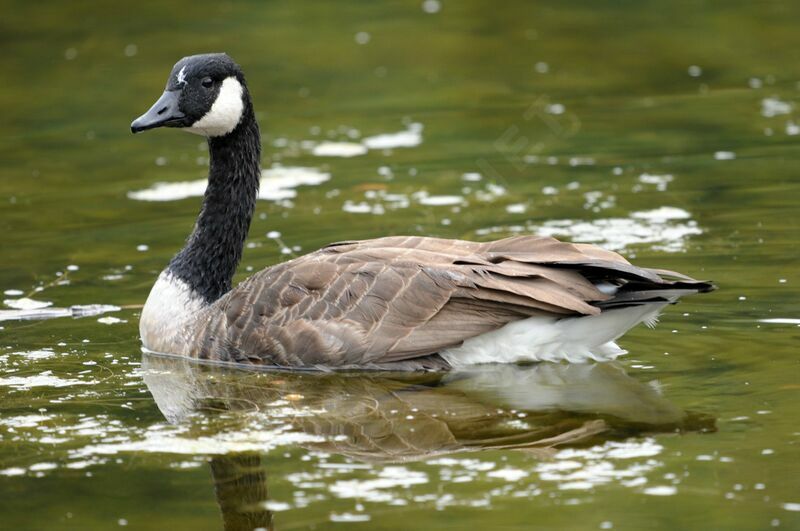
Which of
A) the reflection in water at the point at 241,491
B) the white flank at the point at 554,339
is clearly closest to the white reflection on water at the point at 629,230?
the white flank at the point at 554,339

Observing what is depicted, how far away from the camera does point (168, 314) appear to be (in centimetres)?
1029

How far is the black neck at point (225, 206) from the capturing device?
418 inches

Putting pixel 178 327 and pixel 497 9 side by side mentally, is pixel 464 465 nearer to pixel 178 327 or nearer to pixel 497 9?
pixel 178 327

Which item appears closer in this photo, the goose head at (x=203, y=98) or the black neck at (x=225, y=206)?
the goose head at (x=203, y=98)

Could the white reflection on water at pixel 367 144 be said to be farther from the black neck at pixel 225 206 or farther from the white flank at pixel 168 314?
the white flank at pixel 168 314

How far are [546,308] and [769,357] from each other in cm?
162

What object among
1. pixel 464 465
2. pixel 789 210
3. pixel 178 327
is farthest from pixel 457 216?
pixel 464 465

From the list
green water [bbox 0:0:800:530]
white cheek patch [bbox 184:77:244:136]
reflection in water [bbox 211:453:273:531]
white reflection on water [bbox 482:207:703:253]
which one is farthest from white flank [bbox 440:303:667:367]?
white reflection on water [bbox 482:207:703:253]

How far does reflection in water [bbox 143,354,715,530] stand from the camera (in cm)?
760

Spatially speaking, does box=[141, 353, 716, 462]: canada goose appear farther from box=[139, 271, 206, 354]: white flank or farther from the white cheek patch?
the white cheek patch

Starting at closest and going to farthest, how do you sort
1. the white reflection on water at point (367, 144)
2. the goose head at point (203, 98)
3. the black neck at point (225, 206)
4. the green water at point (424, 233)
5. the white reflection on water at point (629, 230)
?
the green water at point (424, 233), the goose head at point (203, 98), the black neck at point (225, 206), the white reflection on water at point (629, 230), the white reflection on water at point (367, 144)

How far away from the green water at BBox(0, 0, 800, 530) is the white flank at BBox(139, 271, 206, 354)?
275mm

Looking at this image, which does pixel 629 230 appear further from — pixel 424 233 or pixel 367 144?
pixel 367 144

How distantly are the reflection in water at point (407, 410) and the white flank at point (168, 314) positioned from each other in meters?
0.25
